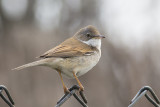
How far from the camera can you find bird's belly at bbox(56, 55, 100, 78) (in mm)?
4438

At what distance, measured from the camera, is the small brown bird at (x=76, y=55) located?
169 inches

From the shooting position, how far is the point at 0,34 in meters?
12.9

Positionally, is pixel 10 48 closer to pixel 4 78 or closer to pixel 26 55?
pixel 26 55

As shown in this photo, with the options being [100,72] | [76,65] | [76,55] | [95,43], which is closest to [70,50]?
[76,55]

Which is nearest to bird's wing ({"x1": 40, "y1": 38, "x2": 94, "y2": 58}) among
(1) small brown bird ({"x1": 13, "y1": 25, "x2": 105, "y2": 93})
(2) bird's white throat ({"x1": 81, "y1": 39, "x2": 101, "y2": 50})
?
(1) small brown bird ({"x1": 13, "y1": 25, "x2": 105, "y2": 93})

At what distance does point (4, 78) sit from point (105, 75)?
2744 millimetres

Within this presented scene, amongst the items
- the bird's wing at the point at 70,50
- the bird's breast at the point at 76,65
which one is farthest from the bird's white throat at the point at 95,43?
the bird's breast at the point at 76,65

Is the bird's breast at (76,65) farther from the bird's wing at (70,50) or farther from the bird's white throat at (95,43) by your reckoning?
the bird's white throat at (95,43)

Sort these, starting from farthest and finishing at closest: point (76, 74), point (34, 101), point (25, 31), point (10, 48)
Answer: point (25, 31) < point (10, 48) < point (34, 101) < point (76, 74)

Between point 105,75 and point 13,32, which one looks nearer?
point 105,75

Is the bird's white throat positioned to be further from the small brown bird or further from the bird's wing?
the bird's wing

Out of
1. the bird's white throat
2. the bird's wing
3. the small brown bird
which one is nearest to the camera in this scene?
the small brown bird

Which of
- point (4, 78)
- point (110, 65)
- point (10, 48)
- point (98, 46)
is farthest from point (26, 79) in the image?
point (98, 46)

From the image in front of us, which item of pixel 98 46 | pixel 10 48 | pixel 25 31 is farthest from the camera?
pixel 25 31
